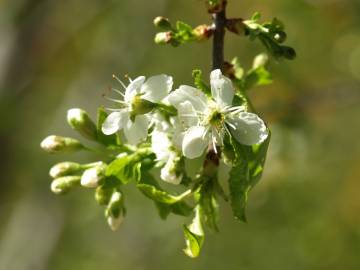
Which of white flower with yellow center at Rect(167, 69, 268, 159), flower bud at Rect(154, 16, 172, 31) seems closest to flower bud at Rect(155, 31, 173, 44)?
flower bud at Rect(154, 16, 172, 31)

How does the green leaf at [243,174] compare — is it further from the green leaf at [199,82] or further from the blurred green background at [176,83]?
the blurred green background at [176,83]

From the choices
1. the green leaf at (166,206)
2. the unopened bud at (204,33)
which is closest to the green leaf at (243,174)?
the green leaf at (166,206)

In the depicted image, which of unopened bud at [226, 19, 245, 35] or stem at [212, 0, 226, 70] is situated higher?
stem at [212, 0, 226, 70]

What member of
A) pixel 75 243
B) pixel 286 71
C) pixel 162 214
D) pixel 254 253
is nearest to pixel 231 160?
pixel 162 214

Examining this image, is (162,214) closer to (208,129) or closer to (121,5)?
(208,129)

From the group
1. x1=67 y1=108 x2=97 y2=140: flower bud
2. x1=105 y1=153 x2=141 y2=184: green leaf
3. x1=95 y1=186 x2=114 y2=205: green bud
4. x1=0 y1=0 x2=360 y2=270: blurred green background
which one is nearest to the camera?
x1=105 y1=153 x2=141 y2=184: green leaf

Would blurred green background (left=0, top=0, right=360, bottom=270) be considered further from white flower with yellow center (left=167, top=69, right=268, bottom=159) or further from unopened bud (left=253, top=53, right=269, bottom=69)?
white flower with yellow center (left=167, top=69, right=268, bottom=159)
